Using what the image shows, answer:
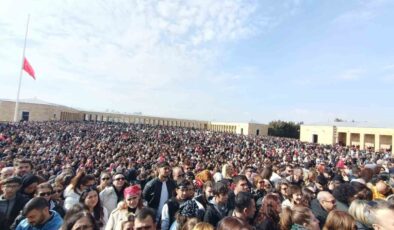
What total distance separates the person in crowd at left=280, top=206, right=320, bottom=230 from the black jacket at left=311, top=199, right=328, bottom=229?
0.79 metres

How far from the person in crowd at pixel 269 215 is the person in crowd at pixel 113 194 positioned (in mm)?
2471

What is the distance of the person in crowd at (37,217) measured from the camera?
306 centimetres

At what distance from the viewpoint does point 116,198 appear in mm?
4852

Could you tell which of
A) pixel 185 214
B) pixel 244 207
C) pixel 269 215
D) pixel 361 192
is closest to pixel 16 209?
pixel 185 214

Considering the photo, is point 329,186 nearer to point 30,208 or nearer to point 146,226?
point 146,226

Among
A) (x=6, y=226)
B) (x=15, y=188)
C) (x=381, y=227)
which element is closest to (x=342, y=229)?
(x=381, y=227)

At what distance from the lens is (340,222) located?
3.00 metres

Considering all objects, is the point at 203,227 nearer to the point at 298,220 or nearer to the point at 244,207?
the point at 244,207

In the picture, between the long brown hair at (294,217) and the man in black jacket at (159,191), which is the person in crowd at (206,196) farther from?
the long brown hair at (294,217)

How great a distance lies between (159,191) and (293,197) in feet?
7.77

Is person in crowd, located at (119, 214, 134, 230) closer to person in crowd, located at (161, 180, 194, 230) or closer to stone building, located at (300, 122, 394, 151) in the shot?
person in crowd, located at (161, 180, 194, 230)

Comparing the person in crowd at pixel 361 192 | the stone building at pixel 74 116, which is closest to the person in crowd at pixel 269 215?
the person in crowd at pixel 361 192

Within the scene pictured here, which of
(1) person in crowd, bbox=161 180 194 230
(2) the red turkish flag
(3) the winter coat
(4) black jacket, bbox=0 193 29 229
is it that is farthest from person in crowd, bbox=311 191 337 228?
(2) the red turkish flag

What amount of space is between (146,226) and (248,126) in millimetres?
71872
